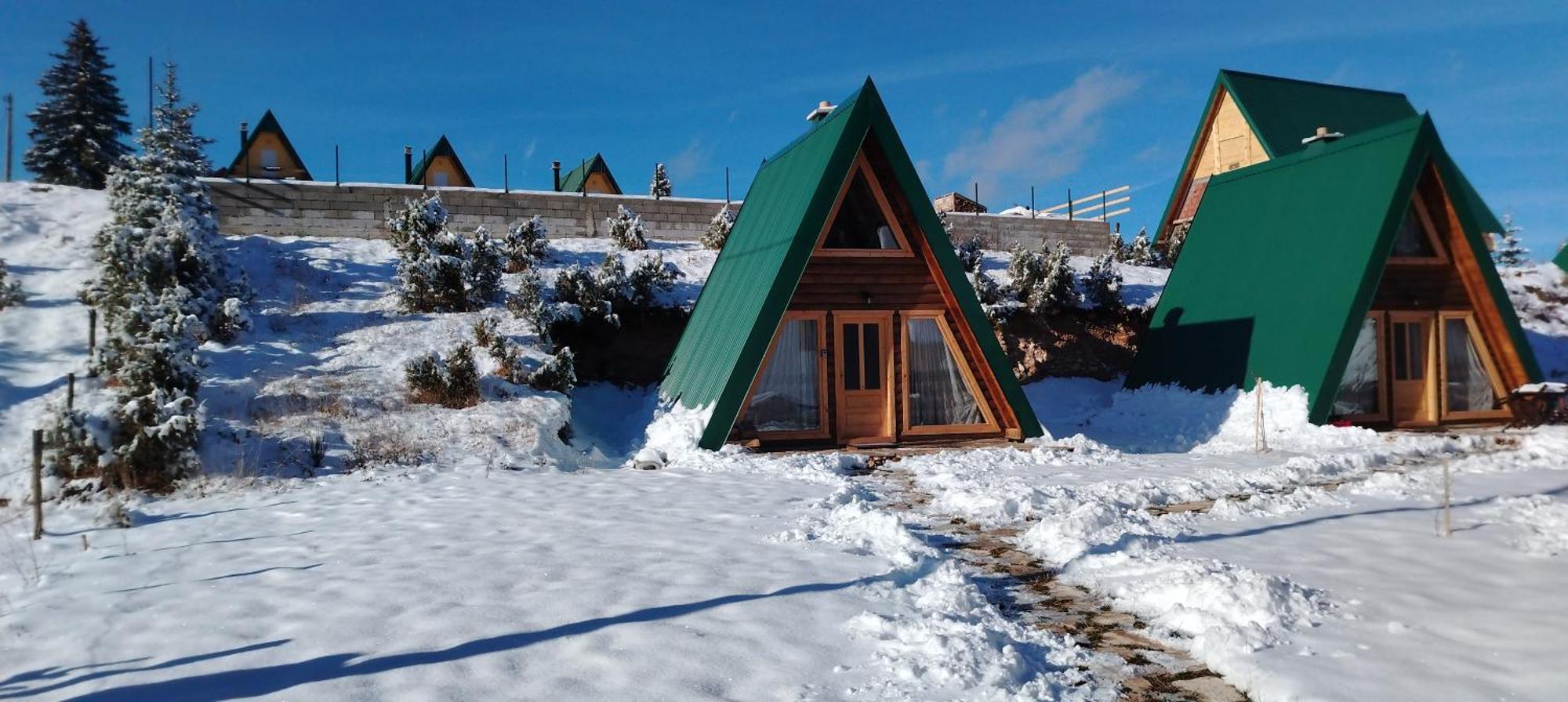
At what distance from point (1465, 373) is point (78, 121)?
39.3 metres

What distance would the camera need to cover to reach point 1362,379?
14.1 meters

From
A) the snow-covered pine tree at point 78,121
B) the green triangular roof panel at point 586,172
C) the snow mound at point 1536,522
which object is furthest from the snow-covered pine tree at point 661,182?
the snow mound at point 1536,522

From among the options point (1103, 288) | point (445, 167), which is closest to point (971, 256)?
point (1103, 288)

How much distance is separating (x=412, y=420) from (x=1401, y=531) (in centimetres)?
1079

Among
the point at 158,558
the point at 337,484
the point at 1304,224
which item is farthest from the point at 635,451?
the point at 1304,224

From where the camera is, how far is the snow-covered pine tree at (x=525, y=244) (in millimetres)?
18625

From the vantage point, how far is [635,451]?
12.1 meters

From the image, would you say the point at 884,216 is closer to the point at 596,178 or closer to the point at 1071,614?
the point at 1071,614

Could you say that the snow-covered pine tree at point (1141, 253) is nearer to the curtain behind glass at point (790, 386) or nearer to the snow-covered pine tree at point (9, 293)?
the curtain behind glass at point (790, 386)

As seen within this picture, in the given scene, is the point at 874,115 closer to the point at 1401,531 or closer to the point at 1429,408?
the point at 1401,531

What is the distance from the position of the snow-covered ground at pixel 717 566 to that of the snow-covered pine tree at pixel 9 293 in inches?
109

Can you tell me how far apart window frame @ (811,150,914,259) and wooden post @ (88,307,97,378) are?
989cm

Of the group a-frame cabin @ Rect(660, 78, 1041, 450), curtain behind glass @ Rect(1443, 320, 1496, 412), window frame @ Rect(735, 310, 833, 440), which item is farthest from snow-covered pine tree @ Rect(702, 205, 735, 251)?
curtain behind glass @ Rect(1443, 320, 1496, 412)

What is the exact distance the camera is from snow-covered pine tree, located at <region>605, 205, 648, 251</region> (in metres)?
20.4
